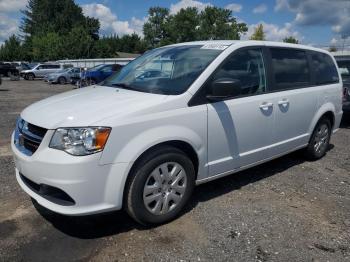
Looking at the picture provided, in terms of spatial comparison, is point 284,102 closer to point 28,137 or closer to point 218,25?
point 28,137

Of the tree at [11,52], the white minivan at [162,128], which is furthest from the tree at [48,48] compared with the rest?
the white minivan at [162,128]

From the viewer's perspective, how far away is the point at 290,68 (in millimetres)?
5066

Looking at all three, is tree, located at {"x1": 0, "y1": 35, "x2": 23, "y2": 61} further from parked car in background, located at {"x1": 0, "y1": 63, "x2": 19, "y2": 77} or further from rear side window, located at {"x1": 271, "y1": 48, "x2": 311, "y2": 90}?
rear side window, located at {"x1": 271, "y1": 48, "x2": 311, "y2": 90}

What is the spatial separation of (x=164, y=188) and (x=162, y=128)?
24.1 inches

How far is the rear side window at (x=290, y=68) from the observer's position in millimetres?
4785

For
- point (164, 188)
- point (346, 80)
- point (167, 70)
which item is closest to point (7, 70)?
point (346, 80)

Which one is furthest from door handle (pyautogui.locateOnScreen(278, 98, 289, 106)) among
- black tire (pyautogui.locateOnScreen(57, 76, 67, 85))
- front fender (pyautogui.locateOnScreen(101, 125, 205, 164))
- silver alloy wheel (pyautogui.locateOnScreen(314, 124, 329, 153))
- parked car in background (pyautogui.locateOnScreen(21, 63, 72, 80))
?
parked car in background (pyautogui.locateOnScreen(21, 63, 72, 80))

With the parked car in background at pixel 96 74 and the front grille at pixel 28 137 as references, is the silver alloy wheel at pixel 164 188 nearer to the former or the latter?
→ the front grille at pixel 28 137

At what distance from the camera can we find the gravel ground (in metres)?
3.25

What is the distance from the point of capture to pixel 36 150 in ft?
10.7

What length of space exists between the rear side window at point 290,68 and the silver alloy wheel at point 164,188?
6.15 ft

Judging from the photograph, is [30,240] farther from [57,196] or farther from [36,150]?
[36,150]

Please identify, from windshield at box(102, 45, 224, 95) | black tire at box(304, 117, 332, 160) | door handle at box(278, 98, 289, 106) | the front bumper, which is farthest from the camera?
black tire at box(304, 117, 332, 160)

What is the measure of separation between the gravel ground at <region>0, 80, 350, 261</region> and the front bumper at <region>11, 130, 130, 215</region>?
0.40 meters
